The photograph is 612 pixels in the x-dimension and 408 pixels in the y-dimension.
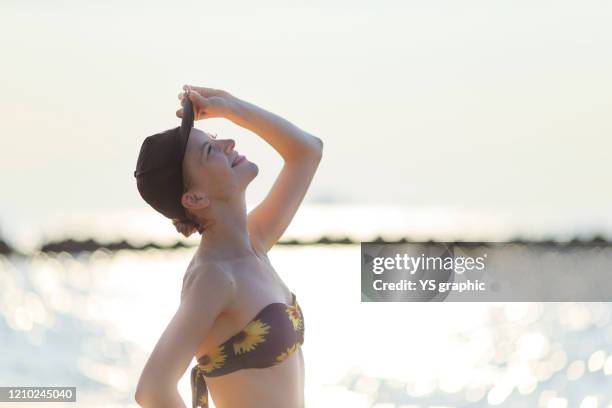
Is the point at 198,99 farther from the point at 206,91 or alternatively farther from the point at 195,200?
the point at 195,200

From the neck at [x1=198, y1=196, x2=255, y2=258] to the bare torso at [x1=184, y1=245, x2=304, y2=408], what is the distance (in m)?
0.02

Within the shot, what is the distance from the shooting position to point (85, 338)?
13133mm

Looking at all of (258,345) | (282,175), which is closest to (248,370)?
(258,345)

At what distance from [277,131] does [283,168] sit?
0.31 feet

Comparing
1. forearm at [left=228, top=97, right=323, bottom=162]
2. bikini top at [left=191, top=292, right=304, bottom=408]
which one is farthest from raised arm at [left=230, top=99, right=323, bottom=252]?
bikini top at [left=191, top=292, right=304, bottom=408]

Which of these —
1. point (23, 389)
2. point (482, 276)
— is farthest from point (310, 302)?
point (482, 276)

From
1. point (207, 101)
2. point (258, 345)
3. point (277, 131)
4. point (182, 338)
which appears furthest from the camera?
point (277, 131)

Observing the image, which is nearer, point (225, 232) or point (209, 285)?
point (209, 285)

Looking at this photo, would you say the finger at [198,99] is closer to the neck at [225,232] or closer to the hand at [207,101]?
the hand at [207,101]

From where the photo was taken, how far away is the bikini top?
202 cm

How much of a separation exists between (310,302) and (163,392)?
9.60m

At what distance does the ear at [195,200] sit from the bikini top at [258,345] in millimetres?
242

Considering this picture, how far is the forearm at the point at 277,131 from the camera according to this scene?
7.35ft

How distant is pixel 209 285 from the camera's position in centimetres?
196
